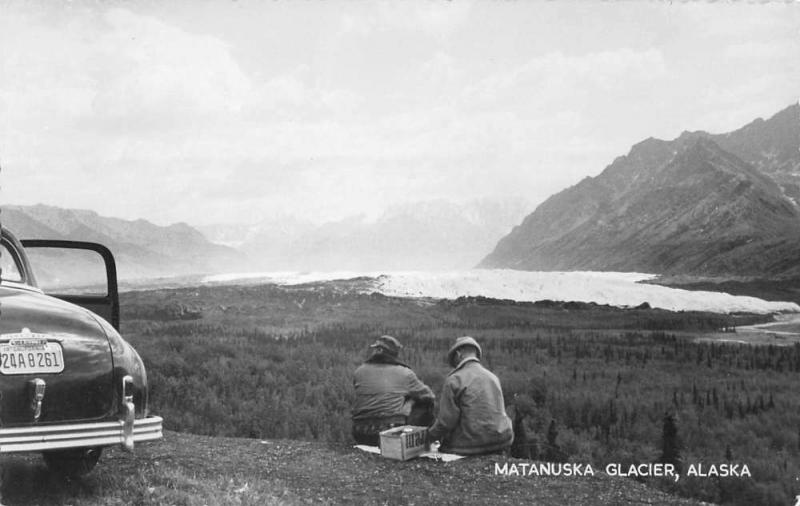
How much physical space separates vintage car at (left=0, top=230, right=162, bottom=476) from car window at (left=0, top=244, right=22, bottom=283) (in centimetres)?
1

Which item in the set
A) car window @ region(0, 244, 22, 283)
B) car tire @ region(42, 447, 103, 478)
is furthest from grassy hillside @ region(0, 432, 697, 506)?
car window @ region(0, 244, 22, 283)

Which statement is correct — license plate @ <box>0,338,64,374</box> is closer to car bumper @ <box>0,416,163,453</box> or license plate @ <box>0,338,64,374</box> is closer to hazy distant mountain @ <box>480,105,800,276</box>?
car bumper @ <box>0,416,163,453</box>

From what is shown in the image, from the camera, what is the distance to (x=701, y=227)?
7.82 metres

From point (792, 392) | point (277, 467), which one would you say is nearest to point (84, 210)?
point (277, 467)

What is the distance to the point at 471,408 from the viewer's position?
5.64 m

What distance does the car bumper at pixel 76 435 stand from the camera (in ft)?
11.1

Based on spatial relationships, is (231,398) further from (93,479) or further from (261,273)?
(93,479)

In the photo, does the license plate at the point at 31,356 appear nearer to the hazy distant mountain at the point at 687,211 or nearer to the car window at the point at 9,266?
the car window at the point at 9,266

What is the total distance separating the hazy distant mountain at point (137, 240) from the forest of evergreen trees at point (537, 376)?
1.26 feet

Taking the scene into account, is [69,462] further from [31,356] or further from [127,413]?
[31,356]

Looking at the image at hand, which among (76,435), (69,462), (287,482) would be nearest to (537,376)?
(287,482)

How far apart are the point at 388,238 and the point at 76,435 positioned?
17.4 ft

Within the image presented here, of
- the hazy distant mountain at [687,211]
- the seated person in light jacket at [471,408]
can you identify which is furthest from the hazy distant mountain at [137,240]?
the seated person in light jacket at [471,408]

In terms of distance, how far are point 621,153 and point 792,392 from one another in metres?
2.99
